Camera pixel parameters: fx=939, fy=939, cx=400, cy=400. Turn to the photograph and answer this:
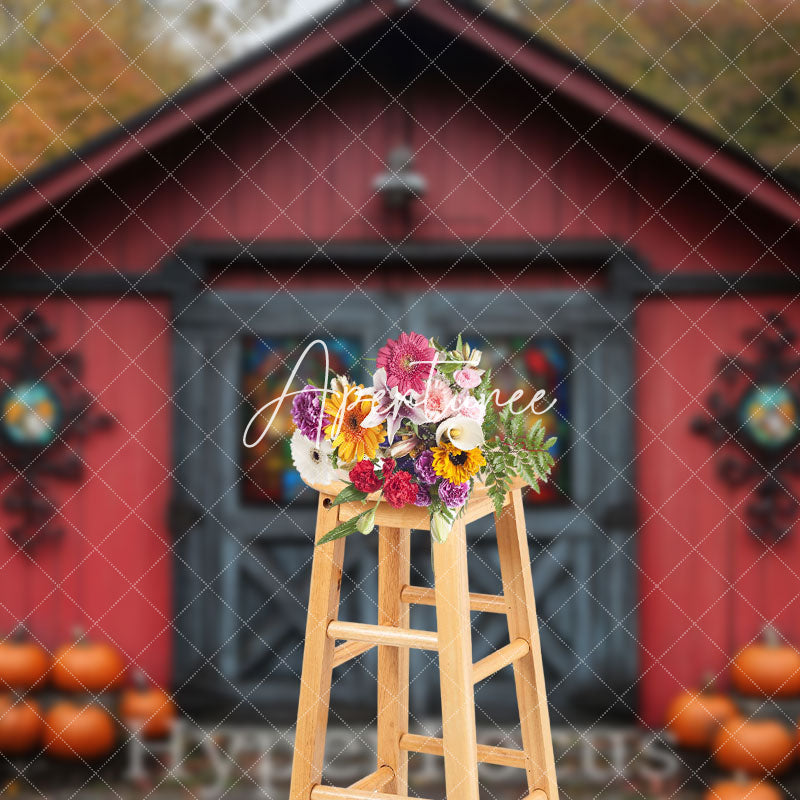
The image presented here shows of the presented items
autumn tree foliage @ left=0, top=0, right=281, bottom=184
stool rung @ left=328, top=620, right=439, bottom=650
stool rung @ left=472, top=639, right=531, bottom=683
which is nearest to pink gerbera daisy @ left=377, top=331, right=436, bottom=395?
stool rung @ left=328, top=620, right=439, bottom=650

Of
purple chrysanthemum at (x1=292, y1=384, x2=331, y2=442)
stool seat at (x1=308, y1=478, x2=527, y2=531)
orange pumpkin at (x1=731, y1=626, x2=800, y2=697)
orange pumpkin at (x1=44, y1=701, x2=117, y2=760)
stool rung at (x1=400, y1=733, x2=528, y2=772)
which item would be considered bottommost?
stool rung at (x1=400, y1=733, x2=528, y2=772)

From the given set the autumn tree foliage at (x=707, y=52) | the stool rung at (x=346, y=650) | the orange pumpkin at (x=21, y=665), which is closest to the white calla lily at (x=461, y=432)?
the stool rung at (x=346, y=650)

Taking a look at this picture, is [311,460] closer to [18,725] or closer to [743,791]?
[743,791]

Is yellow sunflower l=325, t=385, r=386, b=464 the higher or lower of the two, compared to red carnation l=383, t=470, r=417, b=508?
higher

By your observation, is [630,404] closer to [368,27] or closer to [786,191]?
[786,191]

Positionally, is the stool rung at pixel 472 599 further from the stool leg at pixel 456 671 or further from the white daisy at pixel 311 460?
the white daisy at pixel 311 460

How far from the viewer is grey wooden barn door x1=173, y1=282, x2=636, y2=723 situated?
464 centimetres

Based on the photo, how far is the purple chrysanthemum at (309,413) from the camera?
2.26 m

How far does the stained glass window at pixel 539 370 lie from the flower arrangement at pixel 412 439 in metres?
2.39

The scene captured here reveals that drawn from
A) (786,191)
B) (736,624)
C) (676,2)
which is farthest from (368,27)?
(676,2)

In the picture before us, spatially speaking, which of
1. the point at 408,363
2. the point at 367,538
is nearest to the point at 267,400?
the point at 367,538

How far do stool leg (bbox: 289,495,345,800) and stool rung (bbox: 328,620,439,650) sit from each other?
0.04 metres

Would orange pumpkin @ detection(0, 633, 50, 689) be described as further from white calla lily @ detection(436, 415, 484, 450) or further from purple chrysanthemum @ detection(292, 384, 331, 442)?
white calla lily @ detection(436, 415, 484, 450)

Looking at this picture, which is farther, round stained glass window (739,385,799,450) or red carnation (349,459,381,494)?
round stained glass window (739,385,799,450)
